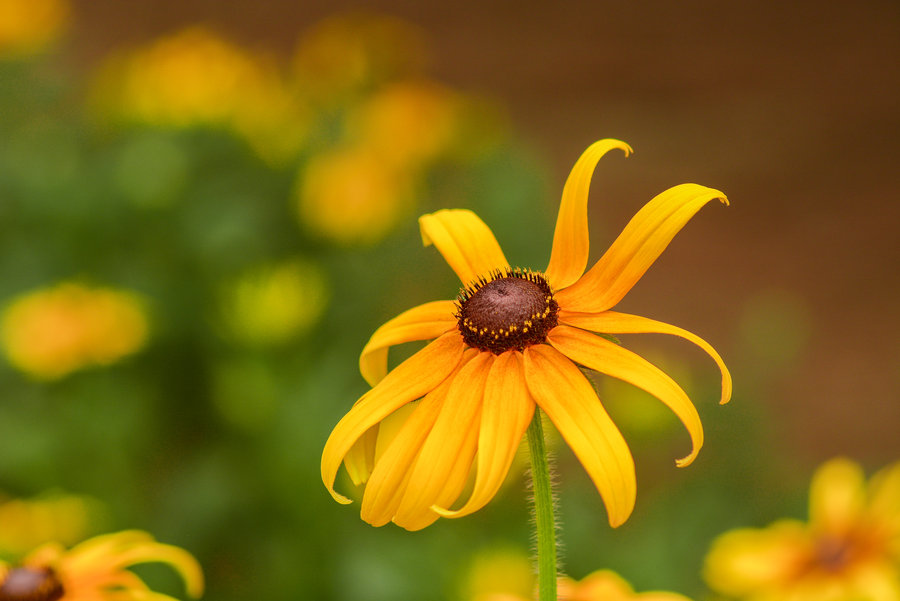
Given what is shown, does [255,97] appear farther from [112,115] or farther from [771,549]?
[771,549]

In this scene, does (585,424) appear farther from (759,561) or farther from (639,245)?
(759,561)

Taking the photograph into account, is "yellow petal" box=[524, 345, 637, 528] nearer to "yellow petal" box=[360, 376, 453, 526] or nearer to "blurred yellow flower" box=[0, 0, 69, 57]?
"yellow petal" box=[360, 376, 453, 526]

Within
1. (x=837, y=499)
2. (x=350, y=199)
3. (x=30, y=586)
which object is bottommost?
(x=30, y=586)

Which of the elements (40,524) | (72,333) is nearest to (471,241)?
(40,524)

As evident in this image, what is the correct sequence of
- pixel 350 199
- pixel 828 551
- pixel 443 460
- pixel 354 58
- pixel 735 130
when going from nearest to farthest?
pixel 443 460 → pixel 828 551 → pixel 350 199 → pixel 354 58 → pixel 735 130

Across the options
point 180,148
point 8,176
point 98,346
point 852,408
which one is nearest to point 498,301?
point 98,346
